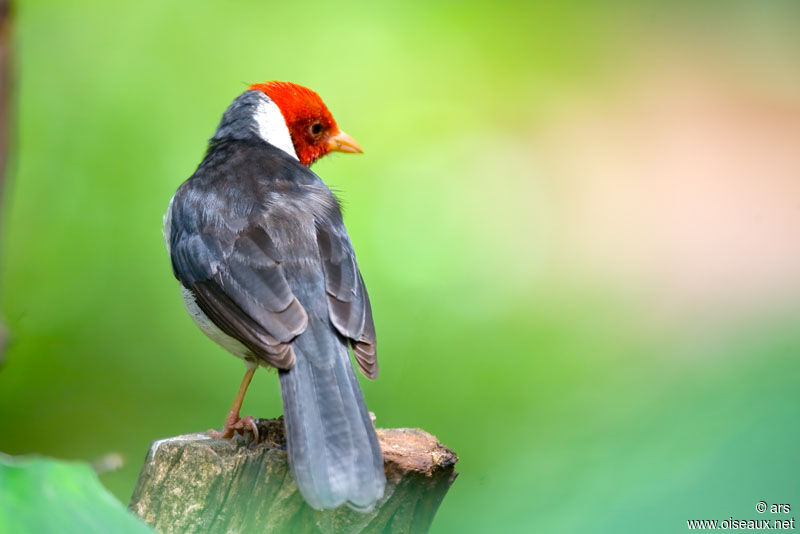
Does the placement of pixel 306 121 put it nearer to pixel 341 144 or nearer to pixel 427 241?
pixel 341 144

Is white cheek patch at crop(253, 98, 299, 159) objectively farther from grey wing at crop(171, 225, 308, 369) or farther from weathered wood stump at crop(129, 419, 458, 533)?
Answer: weathered wood stump at crop(129, 419, 458, 533)

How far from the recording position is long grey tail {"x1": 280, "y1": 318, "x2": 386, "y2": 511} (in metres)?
2.94

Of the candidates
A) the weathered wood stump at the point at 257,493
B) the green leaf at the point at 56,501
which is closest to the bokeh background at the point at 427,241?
the weathered wood stump at the point at 257,493

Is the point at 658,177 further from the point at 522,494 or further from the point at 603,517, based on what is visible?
the point at 603,517

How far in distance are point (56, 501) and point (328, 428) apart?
126 cm

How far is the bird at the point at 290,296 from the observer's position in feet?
9.97

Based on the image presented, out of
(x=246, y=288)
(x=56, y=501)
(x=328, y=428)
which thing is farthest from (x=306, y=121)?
(x=56, y=501)

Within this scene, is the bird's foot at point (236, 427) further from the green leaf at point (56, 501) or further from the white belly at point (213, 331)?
the green leaf at point (56, 501)

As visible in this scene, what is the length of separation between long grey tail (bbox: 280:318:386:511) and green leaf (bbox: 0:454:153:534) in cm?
103

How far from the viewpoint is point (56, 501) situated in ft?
6.41

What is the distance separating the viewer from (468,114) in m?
8.68

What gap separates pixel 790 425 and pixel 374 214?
4.16 metres

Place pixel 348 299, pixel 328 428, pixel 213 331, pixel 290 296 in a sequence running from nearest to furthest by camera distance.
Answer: pixel 328 428 < pixel 290 296 < pixel 348 299 < pixel 213 331

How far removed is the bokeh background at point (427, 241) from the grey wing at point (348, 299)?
99 centimetres
